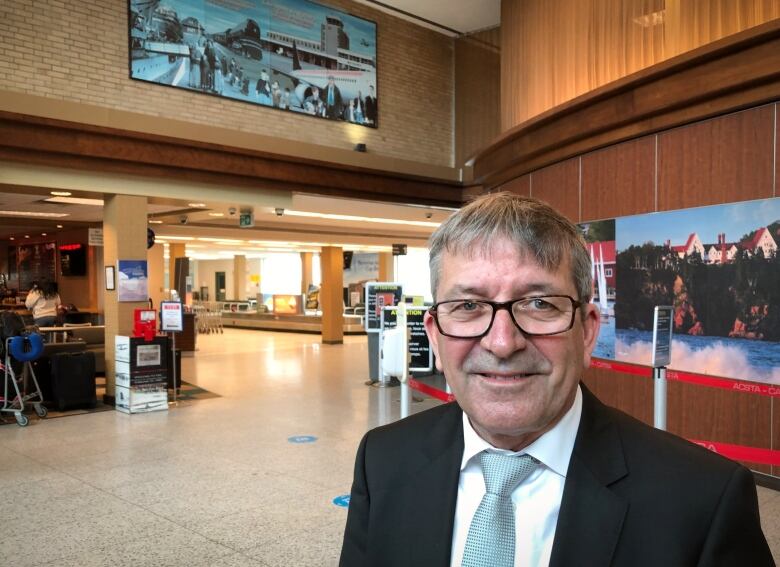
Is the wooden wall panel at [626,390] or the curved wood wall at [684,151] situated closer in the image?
the curved wood wall at [684,151]

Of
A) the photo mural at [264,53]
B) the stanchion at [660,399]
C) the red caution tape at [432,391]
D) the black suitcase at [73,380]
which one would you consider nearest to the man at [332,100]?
the photo mural at [264,53]

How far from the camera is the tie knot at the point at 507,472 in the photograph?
120 cm

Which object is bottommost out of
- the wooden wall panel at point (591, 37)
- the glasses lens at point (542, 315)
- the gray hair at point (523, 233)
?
the glasses lens at point (542, 315)

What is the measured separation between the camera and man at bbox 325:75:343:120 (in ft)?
40.3

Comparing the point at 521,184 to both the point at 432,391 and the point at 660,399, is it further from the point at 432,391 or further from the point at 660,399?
the point at 432,391

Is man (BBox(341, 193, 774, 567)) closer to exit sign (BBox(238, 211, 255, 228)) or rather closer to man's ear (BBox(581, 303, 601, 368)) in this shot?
man's ear (BBox(581, 303, 601, 368))

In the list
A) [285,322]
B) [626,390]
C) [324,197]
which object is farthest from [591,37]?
[285,322]

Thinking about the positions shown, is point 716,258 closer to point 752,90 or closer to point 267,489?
point 752,90

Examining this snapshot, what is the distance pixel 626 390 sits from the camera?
22.1 feet

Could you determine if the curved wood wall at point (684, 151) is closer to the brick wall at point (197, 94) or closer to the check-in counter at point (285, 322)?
the brick wall at point (197, 94)

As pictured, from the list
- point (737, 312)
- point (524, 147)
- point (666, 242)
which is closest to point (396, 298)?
point (524, 147)

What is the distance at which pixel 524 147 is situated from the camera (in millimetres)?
8203

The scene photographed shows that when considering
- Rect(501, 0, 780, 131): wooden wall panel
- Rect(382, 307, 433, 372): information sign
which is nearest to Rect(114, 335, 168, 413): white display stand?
Rect(382, 307, 433, 372): information sign

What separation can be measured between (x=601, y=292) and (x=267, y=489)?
13.4 feet
